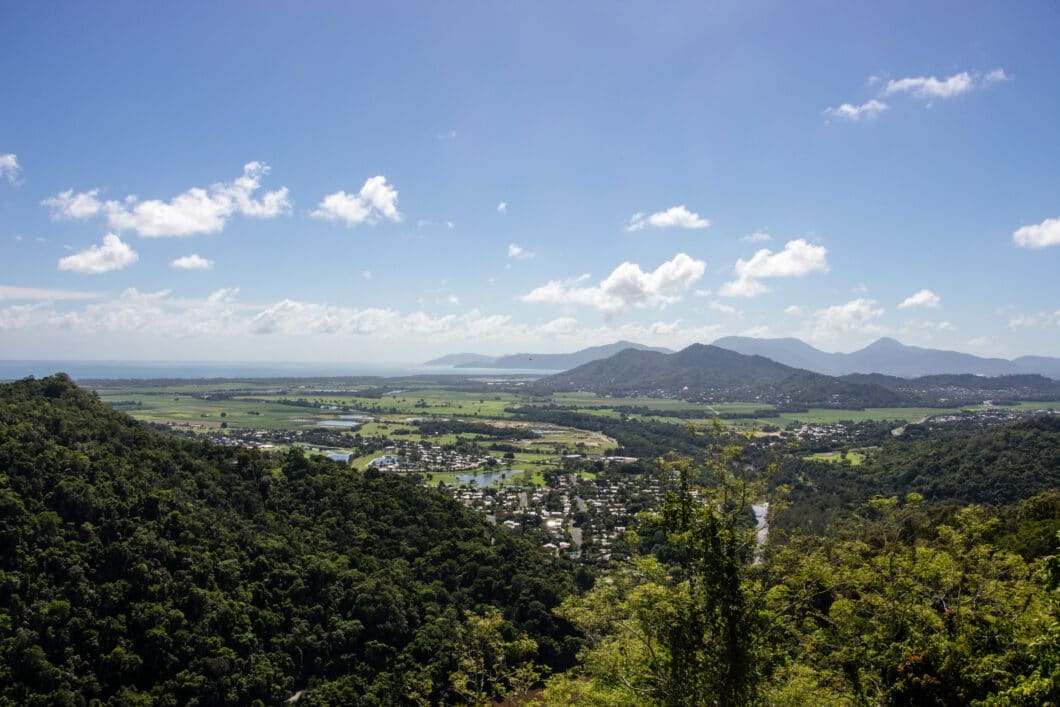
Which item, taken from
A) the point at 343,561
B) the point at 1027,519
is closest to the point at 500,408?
the point at 343,561

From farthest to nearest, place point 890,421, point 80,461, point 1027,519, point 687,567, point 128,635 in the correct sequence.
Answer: point 890,421 < point 80,461 < point 1027,519 < point 128,635 < point 687,567

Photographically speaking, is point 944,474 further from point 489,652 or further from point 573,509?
point 489,652

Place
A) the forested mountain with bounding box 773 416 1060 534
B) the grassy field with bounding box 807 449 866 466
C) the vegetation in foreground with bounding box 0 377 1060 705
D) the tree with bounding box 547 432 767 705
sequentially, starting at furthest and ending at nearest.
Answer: the grassy field with bounding box 807 449 866 466 → the forested mountain with bounding box 773 416 1060 534 → the vegetation in foreground with bounding box 0 377 1060 705 → the tree with bounding box 547 432 767 705

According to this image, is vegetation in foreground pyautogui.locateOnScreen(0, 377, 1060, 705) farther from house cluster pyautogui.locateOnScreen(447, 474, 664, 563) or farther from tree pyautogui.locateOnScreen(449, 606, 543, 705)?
house cluster pyautogui.locateOnScreen(447, 474, 664, 563)

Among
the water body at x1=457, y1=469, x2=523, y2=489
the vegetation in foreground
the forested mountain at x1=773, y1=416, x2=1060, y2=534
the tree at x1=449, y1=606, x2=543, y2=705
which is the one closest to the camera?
the vegetation in foreground

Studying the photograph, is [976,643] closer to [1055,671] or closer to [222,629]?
[1055,671]

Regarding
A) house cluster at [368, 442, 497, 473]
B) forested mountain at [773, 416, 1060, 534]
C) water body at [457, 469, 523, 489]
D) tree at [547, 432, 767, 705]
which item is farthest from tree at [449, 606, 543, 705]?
house cluster at [368, 442, 497, 473]

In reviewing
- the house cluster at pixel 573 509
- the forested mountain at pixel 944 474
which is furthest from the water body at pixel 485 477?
the forested mountain at pixel 944 474

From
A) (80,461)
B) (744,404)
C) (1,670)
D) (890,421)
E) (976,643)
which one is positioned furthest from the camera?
(744,404)
